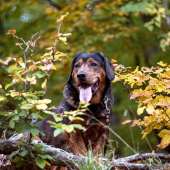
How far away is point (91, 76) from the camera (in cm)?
411

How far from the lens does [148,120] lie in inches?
127

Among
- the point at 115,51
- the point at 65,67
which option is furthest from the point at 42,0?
the point at 115,51

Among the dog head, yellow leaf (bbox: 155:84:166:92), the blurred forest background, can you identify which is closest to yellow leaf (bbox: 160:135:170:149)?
yellow leaf (bbox: 155:84:166:92)

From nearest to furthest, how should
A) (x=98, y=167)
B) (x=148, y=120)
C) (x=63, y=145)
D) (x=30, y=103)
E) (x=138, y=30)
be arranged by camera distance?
(x=30, y=103)
(x=98, y=167)
(x=148, y=120)
(x=63, y=145)
(x=138, y=30)

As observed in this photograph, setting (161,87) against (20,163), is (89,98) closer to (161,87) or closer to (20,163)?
(161,87)

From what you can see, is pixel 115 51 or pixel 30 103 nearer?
pixel 30 103

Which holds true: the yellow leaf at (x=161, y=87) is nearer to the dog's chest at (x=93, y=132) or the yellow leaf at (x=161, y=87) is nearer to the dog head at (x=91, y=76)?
the dog head at (x=91, y=76)

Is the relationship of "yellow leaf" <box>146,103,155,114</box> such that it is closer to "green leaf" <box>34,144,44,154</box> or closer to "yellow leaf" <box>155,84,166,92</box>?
"yellow leaf" <box>155,84,166,92</box>

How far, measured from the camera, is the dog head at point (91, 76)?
4.06 metres

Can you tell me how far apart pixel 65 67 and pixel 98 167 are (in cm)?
819

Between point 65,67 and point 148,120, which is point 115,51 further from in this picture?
point 148,120

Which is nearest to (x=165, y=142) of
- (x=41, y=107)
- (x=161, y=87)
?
(x=161, y=87)

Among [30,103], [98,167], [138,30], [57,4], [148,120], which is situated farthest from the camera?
[57,4]

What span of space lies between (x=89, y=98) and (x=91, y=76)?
0.40 metres
